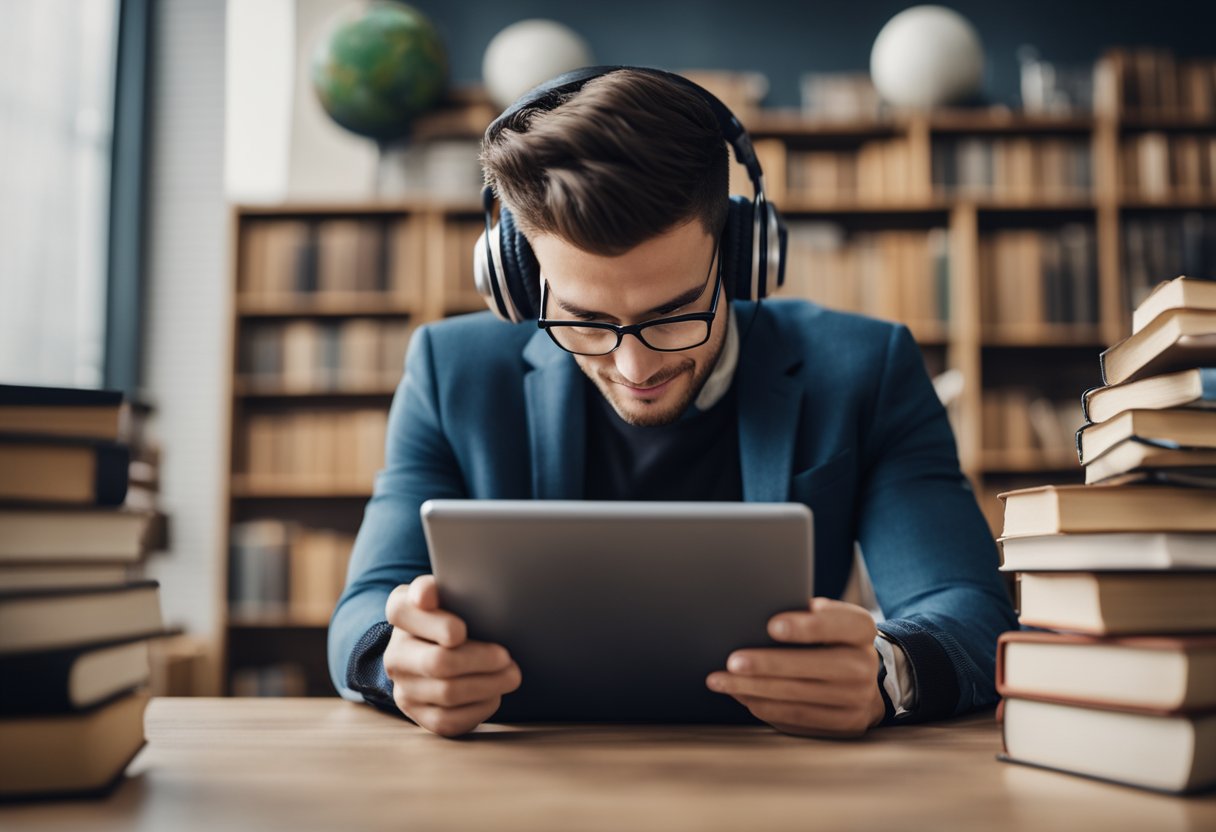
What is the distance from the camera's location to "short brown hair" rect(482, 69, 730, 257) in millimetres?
1080

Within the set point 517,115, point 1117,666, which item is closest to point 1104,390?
point 1117,666

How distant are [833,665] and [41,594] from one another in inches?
21.9

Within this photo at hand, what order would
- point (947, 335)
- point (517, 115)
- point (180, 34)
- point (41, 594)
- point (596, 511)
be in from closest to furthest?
1. point (41, 594)
2. point (596, 511)
3. point (517, 115)
4. point (947, 335)
5. point (180, 34)

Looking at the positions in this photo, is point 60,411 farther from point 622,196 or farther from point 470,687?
point 622,196

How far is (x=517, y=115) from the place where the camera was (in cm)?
116

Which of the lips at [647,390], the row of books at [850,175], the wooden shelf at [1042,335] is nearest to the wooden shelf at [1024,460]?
the wooden shelf at [1042,335]

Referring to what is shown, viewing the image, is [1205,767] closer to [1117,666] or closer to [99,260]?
[1117,666]

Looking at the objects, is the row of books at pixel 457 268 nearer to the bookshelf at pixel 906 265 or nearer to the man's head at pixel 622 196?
the bookshelf at pixel 906 265

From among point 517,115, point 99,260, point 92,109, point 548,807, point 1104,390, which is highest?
point 92,109

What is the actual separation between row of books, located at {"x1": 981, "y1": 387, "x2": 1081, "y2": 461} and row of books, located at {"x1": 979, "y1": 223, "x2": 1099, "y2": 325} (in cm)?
27

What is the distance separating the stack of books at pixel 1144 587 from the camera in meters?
0.59

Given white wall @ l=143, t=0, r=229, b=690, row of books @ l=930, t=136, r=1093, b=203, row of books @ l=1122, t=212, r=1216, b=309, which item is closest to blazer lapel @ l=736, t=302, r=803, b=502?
row of books @ l=930, t=136, r=1093, b=203

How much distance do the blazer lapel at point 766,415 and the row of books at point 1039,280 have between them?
2.11 m

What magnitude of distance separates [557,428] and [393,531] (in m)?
0.28
